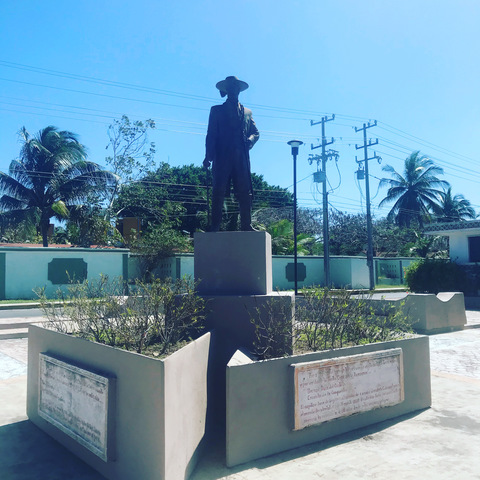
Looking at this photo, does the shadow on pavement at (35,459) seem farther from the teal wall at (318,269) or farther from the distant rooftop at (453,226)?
the distant rooftop at (453,226)

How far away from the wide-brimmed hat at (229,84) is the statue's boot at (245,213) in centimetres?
156

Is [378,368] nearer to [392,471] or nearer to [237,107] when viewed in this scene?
[392,471]

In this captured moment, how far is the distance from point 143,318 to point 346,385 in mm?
2175

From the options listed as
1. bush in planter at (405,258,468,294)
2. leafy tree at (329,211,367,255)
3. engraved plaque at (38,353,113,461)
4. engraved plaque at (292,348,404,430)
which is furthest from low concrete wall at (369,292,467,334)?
leafy tree at (329,211,367,255)

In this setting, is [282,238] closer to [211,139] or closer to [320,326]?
[211,139]

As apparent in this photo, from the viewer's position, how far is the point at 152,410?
3.42m

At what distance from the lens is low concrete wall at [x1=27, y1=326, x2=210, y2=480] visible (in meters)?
3.38

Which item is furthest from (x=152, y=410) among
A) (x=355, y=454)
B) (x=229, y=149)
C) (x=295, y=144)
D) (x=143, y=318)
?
(x=295, y=144)

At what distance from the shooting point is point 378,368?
489 centimetres

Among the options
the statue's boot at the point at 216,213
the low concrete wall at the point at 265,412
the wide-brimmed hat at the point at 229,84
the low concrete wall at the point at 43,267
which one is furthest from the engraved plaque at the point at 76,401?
the low concrete wall at the point at 43,267

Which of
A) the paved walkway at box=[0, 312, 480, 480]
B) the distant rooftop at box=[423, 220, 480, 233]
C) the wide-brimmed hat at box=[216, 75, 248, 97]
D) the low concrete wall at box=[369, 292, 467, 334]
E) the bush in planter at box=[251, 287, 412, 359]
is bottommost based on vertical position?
the paved walkway at box=[0, 312, 480, 480]

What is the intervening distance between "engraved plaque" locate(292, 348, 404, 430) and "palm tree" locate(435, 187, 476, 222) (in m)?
36.7

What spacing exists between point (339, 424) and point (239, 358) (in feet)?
4.35

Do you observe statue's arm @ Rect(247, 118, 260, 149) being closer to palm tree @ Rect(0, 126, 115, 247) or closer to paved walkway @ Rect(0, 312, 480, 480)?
paved walkway @ Rect(0, 312, 480, 480)
